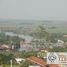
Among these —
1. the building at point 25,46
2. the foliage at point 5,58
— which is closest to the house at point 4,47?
the building at point 25,46

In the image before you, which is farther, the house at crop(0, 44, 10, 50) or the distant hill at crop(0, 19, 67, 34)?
the distant hill at crop(0, 19, 67, 34)

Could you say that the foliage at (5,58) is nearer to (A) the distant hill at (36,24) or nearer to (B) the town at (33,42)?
(B) the town at (33,42)

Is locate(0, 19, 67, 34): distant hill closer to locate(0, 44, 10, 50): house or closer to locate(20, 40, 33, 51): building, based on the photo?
locate(20, 40, 33, 51): building

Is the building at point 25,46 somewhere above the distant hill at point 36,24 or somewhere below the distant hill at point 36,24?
below

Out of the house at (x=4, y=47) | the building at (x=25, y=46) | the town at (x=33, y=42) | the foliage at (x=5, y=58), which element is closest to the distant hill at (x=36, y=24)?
the town at (x=33, y=42)

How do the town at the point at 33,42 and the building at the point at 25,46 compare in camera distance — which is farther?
the building at the point at 25,46

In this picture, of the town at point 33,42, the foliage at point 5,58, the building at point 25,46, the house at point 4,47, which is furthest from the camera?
the building at point 25,46

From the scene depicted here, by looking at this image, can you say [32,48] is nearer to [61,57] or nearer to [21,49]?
[21,49]

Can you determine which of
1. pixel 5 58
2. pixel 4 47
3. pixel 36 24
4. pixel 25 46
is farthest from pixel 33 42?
pixel 5 58

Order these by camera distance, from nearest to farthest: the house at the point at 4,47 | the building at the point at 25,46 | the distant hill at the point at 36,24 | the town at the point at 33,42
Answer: the town at the point at 33,42 → the house at the point at 4,47 → the building at the point at 25,46 → the distant hill at the point at 36,24

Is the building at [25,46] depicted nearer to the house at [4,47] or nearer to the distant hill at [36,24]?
the house at [4,47]

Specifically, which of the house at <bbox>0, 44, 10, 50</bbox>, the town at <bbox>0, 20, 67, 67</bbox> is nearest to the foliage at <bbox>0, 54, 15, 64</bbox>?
the town at <bbox>0, 20, 67, 67</bbox>
